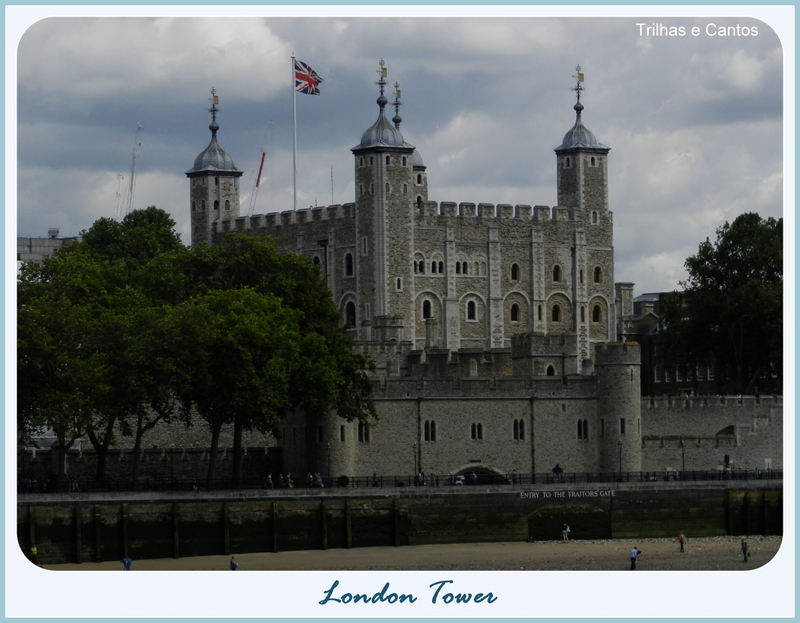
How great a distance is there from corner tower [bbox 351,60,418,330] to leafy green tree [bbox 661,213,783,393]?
14.3 m

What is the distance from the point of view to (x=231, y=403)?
210 feet

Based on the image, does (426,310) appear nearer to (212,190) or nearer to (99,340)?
(212,190)

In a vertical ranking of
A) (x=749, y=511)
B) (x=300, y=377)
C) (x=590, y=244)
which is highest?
(x=590, y=244)

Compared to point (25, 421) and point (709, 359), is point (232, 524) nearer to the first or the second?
point (25, 421)

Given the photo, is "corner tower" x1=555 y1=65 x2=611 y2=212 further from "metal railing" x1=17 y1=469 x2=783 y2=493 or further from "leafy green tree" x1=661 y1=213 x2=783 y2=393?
"metal railing" x1=17 y1=469 x2=783 y2=493

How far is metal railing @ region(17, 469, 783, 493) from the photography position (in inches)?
2469

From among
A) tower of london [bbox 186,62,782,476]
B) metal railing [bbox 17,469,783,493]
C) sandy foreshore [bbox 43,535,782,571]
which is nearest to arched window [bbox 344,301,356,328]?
tower of london [bbox 186,62,782,476]

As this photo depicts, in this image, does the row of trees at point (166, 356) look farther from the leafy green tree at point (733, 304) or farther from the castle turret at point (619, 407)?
the leafy green tree at point (733, 304)

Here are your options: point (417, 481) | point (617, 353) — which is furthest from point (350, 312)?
point (417, 481)

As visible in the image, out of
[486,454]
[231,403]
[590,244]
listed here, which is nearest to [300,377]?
[231,403]

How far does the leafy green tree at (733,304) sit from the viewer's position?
284 feet

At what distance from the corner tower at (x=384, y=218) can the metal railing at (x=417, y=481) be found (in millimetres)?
26819

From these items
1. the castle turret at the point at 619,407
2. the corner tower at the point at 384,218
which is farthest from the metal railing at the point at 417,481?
the corner tower at the point at 384,218

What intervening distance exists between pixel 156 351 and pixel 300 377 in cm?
585
